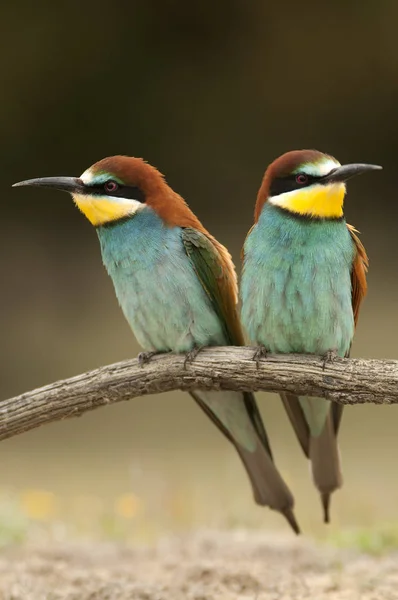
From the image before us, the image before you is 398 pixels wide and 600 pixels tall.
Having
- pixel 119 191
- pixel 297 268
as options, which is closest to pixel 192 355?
A: pixel 297 268

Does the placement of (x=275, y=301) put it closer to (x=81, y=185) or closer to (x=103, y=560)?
(x=81, y=185)

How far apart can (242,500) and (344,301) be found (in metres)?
1.19

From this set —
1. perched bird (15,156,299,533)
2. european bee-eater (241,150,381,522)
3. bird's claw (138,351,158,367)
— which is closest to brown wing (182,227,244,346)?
perched bird (15,156,299,533)

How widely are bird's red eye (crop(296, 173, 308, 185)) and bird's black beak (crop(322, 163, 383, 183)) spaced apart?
4cm

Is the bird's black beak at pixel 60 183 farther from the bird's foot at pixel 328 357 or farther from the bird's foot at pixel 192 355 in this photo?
the bird's foot at pixel 328 357

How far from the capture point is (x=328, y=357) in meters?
2.09

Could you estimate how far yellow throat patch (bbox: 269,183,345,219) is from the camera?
208 centimetres

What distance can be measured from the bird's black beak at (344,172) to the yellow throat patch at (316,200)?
1 centimetres

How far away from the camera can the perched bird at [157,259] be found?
2244mm

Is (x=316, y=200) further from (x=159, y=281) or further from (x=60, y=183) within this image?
(x=60, y=183)

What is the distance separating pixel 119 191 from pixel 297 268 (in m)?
0.46

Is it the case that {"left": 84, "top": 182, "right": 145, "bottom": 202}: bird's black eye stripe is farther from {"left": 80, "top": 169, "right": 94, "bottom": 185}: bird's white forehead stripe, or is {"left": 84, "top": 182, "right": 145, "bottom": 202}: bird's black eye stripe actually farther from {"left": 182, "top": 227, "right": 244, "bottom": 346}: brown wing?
{"left": 182, "top": 227, "right": 244, "bottom": 346}: brown wing

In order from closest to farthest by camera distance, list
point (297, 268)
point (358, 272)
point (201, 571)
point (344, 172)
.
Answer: point (344, 172)
point (297, 268)
point (358, 272)
point (201, 571)

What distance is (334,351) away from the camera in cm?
214
